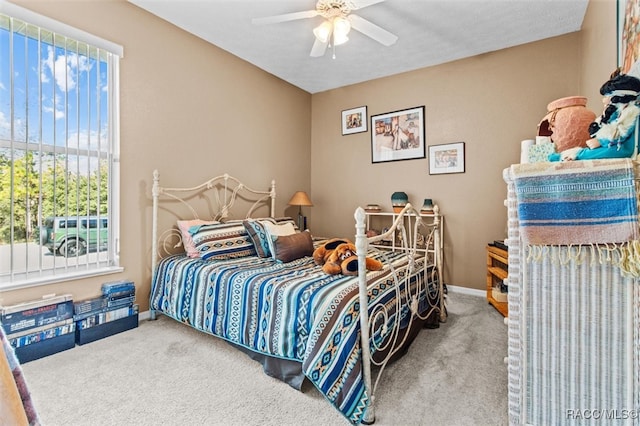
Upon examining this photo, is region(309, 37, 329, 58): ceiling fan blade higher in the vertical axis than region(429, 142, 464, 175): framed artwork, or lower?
higher

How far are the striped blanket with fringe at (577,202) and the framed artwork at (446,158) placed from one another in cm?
271

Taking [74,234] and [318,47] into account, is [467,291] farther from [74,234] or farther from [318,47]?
[74,234]

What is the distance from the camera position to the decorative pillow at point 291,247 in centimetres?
256

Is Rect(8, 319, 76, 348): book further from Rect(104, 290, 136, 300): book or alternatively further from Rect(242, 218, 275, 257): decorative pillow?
Rect(242, 218, 275, 257): decorative pillow

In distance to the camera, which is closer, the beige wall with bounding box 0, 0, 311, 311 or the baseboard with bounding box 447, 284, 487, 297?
the beige wall with bounding box 0, 0, 311, 311

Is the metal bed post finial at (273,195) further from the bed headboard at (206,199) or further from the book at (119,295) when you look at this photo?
the book at (119,295)

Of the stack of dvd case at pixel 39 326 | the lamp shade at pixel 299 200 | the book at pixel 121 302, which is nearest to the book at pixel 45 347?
the stack of dvd case at pixel 39 326

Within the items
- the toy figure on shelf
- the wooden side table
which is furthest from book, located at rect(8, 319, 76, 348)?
the wooden side table

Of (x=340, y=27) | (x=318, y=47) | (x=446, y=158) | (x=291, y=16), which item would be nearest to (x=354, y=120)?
(x=446, y=158)

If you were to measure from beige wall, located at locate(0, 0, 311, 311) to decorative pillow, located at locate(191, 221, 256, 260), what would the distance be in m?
0.55

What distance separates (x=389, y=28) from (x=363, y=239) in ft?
8.21

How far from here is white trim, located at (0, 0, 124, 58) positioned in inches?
79.3

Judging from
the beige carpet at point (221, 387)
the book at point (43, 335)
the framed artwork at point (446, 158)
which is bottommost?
the beige carpet at point (221, 387)

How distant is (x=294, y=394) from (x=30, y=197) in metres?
2.25
